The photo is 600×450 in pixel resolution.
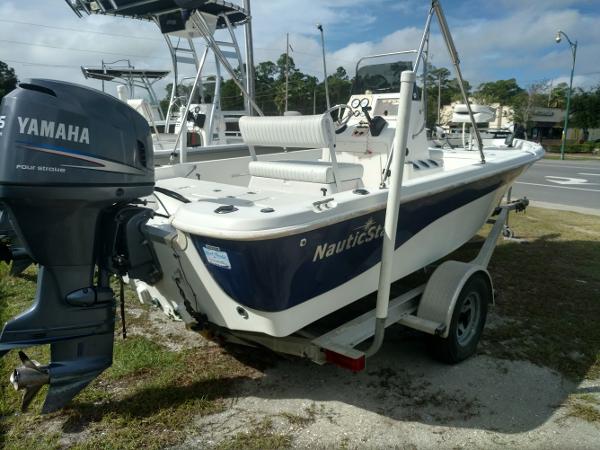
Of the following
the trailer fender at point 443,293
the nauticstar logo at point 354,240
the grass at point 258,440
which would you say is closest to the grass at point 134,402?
the grass at point 258,440

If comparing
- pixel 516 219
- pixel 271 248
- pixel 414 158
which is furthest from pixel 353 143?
pixel 516 219

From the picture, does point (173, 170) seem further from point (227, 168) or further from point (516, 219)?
point (516, 219)

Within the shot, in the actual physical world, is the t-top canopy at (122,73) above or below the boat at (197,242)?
above

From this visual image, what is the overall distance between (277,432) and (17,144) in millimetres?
1833

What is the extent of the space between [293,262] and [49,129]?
1222 millimetres

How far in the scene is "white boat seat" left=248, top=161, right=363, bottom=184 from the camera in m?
3.00

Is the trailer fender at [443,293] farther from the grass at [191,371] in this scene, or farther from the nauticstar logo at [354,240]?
the nauticstar logo at [354,240]

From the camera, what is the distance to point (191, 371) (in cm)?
308

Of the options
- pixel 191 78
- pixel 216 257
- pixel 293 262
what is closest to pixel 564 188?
pixel 191 78

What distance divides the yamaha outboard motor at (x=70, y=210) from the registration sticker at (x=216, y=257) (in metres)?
0.39

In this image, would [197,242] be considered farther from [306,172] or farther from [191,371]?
[191,371]

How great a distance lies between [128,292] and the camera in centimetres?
447

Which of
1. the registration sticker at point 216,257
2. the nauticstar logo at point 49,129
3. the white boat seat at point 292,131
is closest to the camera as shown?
the nauticstar logo at point 49,129

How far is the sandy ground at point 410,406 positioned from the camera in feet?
8.02
